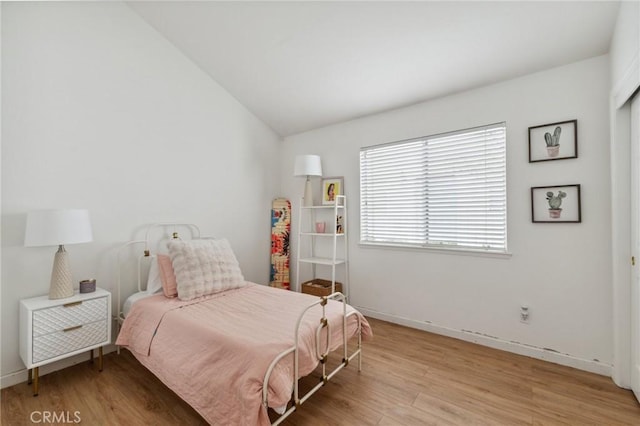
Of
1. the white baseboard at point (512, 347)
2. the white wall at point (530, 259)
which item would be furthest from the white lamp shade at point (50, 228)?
the white baseboard at point (512, 347)

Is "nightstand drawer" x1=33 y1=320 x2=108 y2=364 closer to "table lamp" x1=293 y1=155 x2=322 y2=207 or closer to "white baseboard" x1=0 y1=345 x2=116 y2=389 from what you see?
"white baseboard" x1=0 y1=345 x2=116 y2=389

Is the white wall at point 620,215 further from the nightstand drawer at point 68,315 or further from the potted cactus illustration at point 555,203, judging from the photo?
the nightstand drawer at point 68,315

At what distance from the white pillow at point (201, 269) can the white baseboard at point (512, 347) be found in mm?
1856

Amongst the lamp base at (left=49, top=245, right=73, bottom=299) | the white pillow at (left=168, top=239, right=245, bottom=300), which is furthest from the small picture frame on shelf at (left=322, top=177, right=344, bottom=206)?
the lamp base at (left=49, top=245, right=73, bottom=299)

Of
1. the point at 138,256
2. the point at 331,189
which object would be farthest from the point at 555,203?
the point at 138,256

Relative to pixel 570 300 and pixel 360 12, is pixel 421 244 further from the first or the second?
pixel 360 12

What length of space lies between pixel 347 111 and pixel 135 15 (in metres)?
2.34

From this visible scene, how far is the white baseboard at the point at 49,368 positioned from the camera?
217cm

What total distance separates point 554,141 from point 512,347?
180 centimetres

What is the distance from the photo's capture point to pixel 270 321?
203cm

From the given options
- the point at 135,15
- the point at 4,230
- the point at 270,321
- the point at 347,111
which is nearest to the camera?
the point at 270,321

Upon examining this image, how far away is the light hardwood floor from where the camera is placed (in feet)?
5.94

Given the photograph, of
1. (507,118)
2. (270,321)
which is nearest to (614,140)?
(507,118)

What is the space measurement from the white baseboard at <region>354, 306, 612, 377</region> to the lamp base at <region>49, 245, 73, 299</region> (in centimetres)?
300
